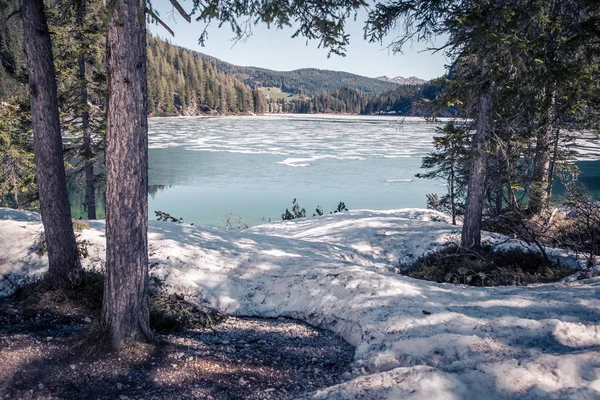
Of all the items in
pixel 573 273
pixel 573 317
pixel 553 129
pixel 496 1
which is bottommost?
pixel 573 273

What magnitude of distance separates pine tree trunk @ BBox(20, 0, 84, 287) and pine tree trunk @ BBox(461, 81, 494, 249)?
25.8ft

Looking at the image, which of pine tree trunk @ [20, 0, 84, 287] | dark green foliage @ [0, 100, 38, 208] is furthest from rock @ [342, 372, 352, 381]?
dark green foliage @ [0, 100, 38, 208]

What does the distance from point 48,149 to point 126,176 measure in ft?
6.86

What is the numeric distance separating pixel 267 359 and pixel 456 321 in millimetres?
2283

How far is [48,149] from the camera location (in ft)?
17.0

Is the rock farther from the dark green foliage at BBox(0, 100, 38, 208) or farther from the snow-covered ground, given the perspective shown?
the dark green foliage at BBox(0, 100, 38, 208)

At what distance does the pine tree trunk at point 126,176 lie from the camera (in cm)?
376

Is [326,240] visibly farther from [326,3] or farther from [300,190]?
[300,190]

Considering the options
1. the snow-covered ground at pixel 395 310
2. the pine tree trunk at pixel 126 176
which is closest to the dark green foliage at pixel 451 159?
the snow-covered ground at pixel 395 310

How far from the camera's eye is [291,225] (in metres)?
15.2

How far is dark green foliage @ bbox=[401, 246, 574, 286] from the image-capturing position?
24.3 feet

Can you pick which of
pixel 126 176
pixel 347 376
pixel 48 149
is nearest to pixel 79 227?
pixel 48 149

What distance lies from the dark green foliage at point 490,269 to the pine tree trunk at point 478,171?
0.51 metres

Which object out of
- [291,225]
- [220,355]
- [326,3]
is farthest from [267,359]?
[291,225]
